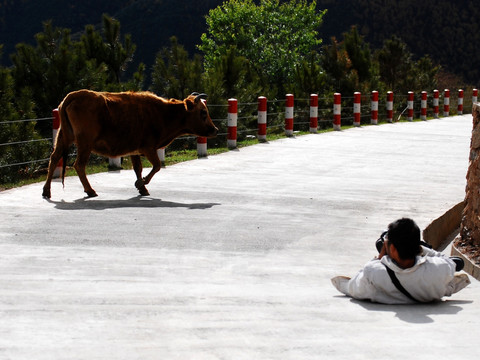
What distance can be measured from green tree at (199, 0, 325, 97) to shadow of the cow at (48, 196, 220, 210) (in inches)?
1534

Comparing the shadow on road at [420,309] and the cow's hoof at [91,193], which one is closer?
the shadow on road at [420,309]

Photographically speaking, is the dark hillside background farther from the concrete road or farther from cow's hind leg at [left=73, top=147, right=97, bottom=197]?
cow's hind leg at [left=73, top=147, right=97, bottom=197]

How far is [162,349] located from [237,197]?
7.29m

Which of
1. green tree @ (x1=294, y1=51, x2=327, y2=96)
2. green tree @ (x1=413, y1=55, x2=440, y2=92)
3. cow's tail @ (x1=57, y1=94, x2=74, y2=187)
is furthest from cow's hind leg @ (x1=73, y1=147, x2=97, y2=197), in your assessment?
green tree @ (x1=413, y1=55, x2=440, y2=92)

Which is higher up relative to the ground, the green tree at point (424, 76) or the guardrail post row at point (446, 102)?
the green tree at point (424, 76)

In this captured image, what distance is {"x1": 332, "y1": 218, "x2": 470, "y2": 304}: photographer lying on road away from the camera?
683 centimetres

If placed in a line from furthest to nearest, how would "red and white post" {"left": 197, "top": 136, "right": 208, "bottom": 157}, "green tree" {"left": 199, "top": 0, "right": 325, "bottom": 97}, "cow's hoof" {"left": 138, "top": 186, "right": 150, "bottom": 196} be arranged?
"green tree" {"left": 199, "top": 0, "right": 325, "bottom": 97}
"red and white post" {"left": 197, "top": 136, "right": 208, "bottom": 157}
"cow's hoof" {"left": 138, "top": 186, "right": 150, "bottom": 196}

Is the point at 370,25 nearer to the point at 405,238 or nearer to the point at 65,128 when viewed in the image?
the point at 65,128

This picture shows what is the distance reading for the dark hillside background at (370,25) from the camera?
87.2 m

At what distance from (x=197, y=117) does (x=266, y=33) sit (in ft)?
140

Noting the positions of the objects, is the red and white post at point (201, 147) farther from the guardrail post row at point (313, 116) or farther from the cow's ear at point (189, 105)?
the guardrail post row at point (313, 116)

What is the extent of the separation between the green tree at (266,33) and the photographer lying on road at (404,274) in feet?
144

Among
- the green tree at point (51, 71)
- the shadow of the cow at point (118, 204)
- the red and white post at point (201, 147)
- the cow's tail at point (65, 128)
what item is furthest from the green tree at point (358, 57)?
the shadow of the cow at point (118, 204)

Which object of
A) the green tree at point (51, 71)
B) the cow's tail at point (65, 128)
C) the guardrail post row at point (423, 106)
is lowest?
the guardrail post row at point (423, 106)
